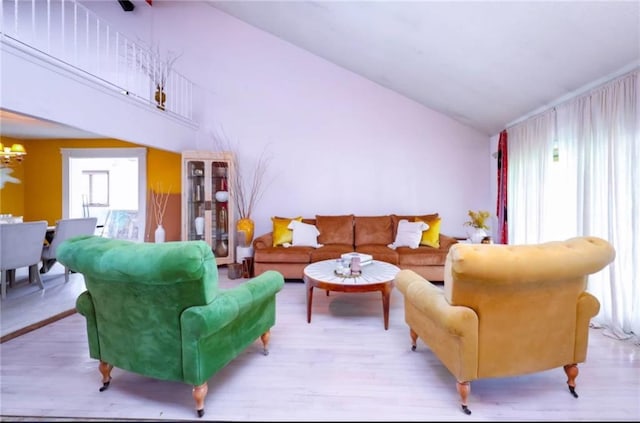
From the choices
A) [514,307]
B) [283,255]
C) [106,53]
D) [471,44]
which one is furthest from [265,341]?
[106,53]

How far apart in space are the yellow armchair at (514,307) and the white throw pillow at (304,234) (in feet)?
8.81

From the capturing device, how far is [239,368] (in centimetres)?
197

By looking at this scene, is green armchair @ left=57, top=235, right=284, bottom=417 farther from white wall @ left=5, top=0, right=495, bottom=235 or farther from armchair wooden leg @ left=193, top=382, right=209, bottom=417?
white wall @ left=5, top=0, right=495, bottom=235

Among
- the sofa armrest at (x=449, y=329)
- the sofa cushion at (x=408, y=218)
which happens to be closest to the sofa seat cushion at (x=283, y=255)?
the sofa cushion at (x=408, y=218)

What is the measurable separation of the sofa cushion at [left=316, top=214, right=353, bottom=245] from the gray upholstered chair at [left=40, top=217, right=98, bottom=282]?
310 cm

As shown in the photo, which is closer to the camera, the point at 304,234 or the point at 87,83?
the point at 87,83

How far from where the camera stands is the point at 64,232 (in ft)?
12.2

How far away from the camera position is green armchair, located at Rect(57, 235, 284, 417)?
139 centimetres

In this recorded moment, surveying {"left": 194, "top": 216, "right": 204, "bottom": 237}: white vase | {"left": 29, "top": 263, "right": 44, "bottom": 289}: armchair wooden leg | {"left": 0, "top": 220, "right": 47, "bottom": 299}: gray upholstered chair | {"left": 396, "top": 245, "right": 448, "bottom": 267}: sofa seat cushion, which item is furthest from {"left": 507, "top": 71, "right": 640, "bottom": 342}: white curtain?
{"left": 29, "top": 263, "right": 44, "bottom": 289}: armchair wooden leg

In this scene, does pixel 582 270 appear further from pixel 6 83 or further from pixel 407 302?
pixel 6 83

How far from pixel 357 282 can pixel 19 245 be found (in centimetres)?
357

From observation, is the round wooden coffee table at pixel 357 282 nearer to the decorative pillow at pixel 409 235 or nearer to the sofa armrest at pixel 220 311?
the sofa armrest at pixel 220 311

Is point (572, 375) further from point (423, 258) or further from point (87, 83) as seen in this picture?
point (87, 83)

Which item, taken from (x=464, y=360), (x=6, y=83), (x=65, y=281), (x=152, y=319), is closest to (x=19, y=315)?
(x=65, y=281)
